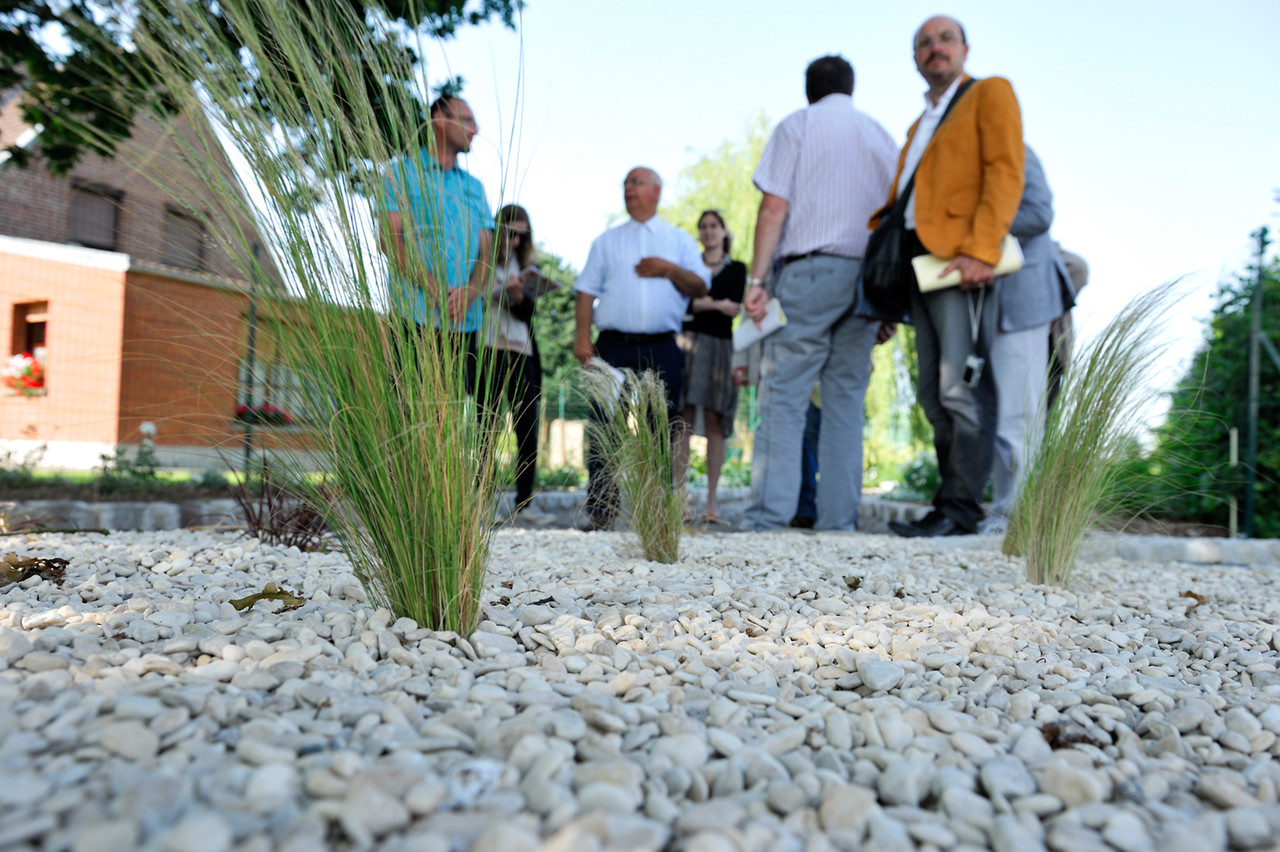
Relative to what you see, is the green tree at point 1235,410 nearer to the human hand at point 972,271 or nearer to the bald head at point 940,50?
the human hand at point 972,271

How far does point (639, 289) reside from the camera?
4422 millimetres

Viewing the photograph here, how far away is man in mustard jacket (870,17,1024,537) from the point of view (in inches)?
137

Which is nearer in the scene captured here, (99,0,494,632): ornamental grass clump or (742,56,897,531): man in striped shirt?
(99,0,494,632): ornamental grass clump

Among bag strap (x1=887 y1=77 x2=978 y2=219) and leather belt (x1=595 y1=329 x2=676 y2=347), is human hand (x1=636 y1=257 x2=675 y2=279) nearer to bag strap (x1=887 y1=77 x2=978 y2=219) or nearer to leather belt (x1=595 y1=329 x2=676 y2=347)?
leather belt (x1=595 y1=329 x2=676 y2=347)

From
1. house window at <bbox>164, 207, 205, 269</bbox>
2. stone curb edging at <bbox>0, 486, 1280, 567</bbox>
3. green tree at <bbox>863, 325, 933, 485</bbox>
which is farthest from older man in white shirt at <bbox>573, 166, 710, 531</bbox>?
green tree at <bbox>863, 325, 933, 485</bbox>

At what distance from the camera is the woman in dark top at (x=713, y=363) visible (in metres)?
4.96

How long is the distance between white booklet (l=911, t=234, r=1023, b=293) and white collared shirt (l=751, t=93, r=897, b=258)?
486mm

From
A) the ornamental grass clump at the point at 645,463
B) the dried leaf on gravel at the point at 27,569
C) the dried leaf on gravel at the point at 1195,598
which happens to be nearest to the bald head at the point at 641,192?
the ornamental grass clump at the point at 645,463

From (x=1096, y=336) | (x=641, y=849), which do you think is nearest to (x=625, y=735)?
(x=641, y=849)

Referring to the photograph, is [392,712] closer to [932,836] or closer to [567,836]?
[567,836]

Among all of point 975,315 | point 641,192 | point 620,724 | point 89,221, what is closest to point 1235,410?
point 975,315

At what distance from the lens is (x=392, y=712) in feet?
3.54

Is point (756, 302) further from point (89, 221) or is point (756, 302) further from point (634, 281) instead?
point (89, 221)

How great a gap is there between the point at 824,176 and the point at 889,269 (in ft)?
2.06
